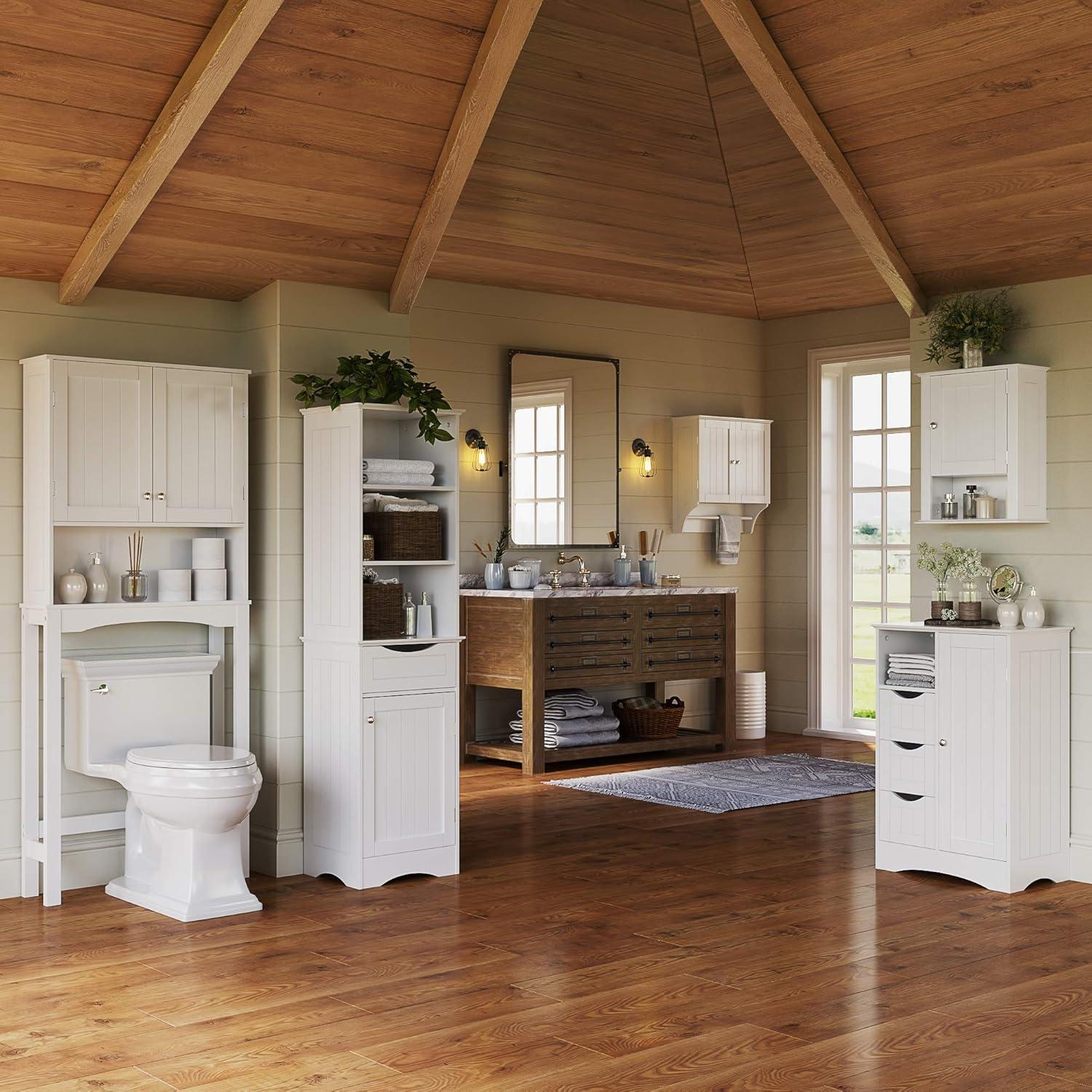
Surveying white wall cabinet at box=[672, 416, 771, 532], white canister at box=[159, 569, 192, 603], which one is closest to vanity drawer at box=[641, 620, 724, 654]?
white wall cabinet at box=[672, 416, 771, 532]

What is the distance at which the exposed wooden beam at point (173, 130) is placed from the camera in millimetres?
3943

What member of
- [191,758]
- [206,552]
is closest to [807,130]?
[206,552]

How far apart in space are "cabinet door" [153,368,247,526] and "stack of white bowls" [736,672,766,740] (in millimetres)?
4430

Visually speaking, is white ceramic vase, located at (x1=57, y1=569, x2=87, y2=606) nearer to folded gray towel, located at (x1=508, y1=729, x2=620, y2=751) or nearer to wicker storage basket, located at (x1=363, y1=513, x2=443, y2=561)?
wicker storage basket, located at (x1=363, y1=513, x2=443, y2=561)

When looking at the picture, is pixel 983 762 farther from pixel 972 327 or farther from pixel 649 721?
pixel 649 721

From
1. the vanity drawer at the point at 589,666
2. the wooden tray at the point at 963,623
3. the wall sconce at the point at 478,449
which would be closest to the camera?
the wooden tray at the point at 963,623

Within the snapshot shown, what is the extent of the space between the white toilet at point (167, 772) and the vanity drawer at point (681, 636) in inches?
131

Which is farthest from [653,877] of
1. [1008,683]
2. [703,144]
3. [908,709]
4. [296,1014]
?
[703,144]

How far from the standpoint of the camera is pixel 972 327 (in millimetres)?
5250

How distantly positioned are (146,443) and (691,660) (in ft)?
13.4

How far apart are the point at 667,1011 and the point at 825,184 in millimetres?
3027

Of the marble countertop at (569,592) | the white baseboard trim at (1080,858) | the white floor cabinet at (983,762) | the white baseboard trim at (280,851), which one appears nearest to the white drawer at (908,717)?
the white floor cabinet at (983,762)

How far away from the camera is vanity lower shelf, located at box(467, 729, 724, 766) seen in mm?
7613

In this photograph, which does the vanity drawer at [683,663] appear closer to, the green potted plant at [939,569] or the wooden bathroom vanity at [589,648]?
the wooden bathroom vanity at [589,648]
